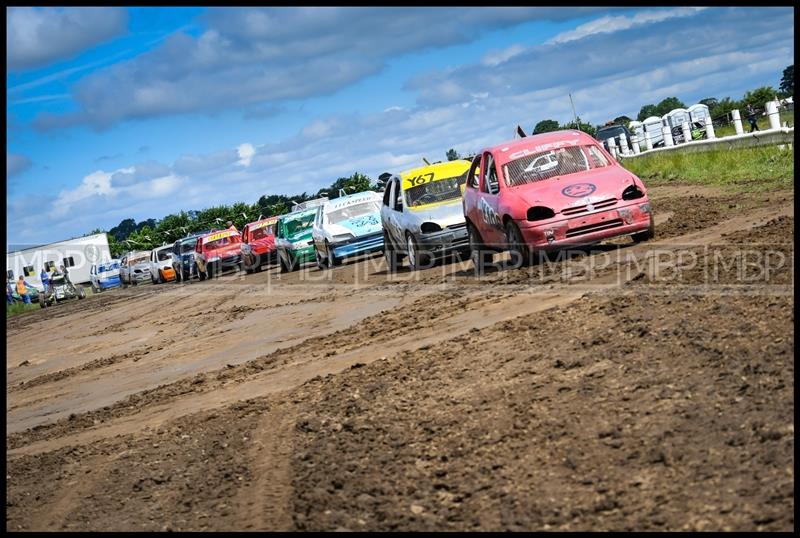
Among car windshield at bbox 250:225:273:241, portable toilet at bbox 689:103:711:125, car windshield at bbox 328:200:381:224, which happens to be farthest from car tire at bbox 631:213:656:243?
portable toilet at bbox 689:103:711:125

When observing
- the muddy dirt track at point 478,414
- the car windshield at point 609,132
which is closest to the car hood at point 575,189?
the muddy dirt track at point 478,414

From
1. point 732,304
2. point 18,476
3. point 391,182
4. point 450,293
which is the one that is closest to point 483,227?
point 450,293

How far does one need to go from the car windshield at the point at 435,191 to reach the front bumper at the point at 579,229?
4.53 meters

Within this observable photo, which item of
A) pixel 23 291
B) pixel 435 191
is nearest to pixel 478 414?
pixel 435 191

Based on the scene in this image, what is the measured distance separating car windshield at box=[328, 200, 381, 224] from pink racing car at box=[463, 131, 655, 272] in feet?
30.4

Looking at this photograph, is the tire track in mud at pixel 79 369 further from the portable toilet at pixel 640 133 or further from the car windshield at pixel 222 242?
the portable toilet at pixel 640 133

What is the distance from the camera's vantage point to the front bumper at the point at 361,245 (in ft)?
82.1

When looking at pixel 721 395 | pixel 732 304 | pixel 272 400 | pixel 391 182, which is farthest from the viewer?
pixel 391 182

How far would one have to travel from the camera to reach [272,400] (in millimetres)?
9844

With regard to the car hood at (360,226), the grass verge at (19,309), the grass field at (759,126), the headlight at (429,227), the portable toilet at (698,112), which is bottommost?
the grass verge at (19,309)

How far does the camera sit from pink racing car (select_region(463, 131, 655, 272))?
47.0ft

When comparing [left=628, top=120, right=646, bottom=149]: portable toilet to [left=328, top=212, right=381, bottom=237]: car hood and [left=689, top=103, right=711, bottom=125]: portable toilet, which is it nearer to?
[left=689, top=103, right=711, bottom=125]: portable toilet

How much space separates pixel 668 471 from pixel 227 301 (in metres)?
18.7

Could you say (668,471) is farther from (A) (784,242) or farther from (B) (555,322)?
(A) (784,242)
